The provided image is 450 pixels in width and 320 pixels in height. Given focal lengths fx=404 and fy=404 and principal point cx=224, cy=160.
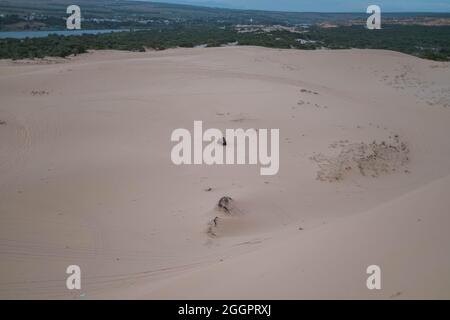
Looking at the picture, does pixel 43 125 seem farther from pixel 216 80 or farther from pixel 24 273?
pixel 216 80

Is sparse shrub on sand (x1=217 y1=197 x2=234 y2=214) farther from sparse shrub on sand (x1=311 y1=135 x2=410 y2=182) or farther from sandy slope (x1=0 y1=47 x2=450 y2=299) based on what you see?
sparse shrub on sand (x1=311 y1=135 x2=410 y2=182)

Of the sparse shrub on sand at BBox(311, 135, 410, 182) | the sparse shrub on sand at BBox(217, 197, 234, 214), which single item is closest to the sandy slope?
the sparse shrub on sand at BBox(311, 135, 410, 182)

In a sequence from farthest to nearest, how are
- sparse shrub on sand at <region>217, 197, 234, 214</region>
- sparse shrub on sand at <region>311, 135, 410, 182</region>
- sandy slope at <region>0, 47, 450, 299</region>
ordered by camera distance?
sparse shrub on sand at <region>311, 135, 410, 182</region>, sparse shrub on sand at <region>217, 197, 234, 214</region>, sandy slope at <region>0, 47, 450, 299</region>

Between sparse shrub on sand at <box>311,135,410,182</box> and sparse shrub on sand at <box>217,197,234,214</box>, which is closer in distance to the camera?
sparse shrub on sand at <box>217,197,234,214</box>

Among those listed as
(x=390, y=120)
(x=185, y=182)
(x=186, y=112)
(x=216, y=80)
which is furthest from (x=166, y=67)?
(x=185, y=182)

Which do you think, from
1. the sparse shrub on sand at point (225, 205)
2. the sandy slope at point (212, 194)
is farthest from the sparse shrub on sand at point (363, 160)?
the sparse shrub on sand at point (225, 205)

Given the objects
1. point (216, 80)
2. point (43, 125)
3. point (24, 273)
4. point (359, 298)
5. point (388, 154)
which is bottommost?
point (24, 273)
